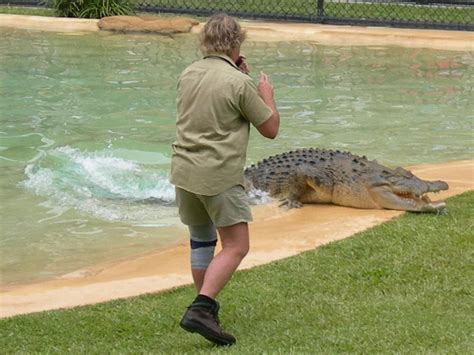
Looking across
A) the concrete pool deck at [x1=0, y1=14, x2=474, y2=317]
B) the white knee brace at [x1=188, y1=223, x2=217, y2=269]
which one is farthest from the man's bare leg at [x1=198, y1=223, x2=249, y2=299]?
the concrete pool deck at [x1=0, y1=14, x2=474, y2=317]

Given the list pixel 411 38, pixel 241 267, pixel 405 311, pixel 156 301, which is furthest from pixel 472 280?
pixel 411 38

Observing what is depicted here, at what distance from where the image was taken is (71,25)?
18.1 m

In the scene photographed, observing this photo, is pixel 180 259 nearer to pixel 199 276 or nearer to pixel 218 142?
pixel 199 276

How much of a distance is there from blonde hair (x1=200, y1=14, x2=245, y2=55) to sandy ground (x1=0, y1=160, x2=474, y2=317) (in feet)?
5.14

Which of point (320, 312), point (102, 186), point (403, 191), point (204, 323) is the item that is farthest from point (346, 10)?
point (204, 323)

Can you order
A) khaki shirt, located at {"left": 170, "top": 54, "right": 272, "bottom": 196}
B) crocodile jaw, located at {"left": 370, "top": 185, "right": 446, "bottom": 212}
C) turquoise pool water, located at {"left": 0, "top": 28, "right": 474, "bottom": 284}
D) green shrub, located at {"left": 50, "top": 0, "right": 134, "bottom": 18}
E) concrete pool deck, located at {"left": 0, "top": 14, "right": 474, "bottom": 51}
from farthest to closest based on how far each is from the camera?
green shrub, located at {"left": 50, "top": 0, "right": 134, "bottom": 18}
concrete pool deck, located at {"left": 0, "top": 14, "right": 474, "bottom": 51}
turquoise pool water, located at {"left": 0, "top": 28, "right": 474, "bottom": 284}
crocodile jaw, located at {"left": 370, "top": 185, "right": 446, "bottom": 212}
khaki shirt, located at {"left": 170, "top": 54, "right": 272, "bottom": 196}

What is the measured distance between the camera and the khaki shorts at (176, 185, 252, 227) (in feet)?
14.8

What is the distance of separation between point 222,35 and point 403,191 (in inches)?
123

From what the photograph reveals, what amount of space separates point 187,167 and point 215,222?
27cm

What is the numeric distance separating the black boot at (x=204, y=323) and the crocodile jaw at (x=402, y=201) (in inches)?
113

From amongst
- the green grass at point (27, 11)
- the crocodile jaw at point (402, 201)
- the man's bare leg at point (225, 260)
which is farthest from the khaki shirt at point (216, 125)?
the green grass at point (27, 11)

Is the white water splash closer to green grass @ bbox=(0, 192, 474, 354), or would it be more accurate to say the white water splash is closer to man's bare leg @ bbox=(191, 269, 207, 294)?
green grass @ bbox=(0, 192, 474, 354)

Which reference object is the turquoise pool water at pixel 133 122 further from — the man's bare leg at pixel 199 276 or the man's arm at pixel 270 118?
the man's arm at pixel 270 118

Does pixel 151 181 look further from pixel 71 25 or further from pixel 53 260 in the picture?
pixel 71 25
